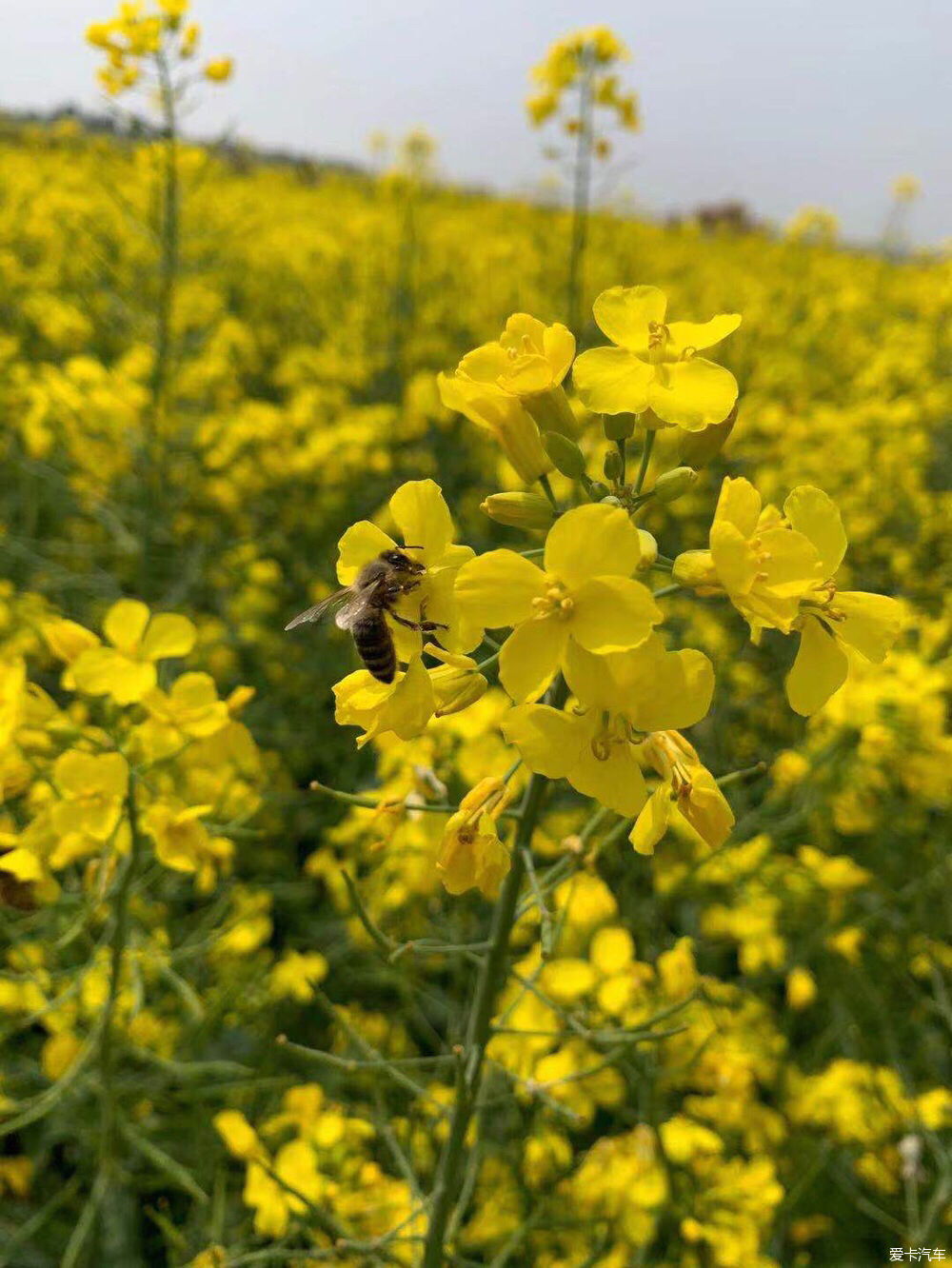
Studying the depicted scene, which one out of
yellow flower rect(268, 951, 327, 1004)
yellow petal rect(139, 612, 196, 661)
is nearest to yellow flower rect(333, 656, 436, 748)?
yellow petal rect(139, 612, 196, 661)

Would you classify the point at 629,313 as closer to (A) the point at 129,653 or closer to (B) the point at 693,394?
(B) the point at 693,394

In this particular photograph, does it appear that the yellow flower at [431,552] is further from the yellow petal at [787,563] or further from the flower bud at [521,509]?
the yellow petal at [787,563]

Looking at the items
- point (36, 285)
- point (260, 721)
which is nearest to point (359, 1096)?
point (260, 721)

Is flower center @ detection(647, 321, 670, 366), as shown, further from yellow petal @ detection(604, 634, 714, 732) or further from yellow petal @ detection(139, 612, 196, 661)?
yellow petal @ detection(139, 612, 196, 661)

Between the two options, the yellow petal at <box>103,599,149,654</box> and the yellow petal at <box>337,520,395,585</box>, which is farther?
the yellow petal at <box>103,599,149,654</box>

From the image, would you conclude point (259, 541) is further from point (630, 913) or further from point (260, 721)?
point (630, 913)

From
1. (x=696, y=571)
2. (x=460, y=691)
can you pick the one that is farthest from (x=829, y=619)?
(x=460, y=691)

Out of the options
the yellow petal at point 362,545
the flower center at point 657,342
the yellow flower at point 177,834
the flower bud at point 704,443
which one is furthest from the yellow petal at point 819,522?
the yellow flower at point 177,834
